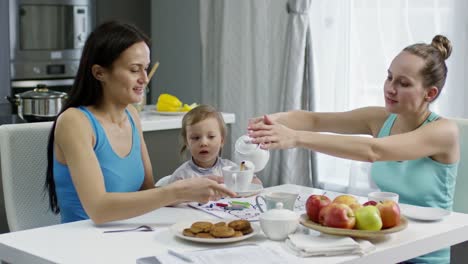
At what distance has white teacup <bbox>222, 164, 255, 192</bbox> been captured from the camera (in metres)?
2.42

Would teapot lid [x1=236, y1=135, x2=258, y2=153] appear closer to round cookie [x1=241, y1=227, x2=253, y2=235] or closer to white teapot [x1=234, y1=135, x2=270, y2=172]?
white teapot [x1=234, y1=135, x2=270, y2=172]

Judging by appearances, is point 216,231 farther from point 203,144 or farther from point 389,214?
point 203,144

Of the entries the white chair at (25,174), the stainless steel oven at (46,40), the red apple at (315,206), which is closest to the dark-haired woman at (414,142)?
the red apple at (315,206)

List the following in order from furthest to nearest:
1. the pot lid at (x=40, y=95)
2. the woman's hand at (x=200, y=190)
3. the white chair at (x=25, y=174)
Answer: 1. the pot lid at (x=40, y=95)
2. the white chair at (x=25, y=174)
3. the woman's hand at (x=200, y=190)

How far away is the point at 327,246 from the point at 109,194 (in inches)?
25.0

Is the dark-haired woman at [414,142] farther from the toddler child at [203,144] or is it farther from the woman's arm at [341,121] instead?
the toddler child at [203,144]

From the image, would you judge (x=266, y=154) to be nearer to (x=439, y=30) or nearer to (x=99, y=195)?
(x=99, y=195)

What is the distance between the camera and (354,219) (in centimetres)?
207

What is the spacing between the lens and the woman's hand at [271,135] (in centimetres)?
237

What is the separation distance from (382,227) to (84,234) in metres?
0.75

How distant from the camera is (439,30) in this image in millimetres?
4613

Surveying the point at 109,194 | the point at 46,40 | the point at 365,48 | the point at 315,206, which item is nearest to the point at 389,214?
the point at 315,206

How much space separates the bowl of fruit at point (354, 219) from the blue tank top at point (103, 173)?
2.19 feet

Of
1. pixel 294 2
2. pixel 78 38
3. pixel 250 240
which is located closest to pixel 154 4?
pixel 78 38
